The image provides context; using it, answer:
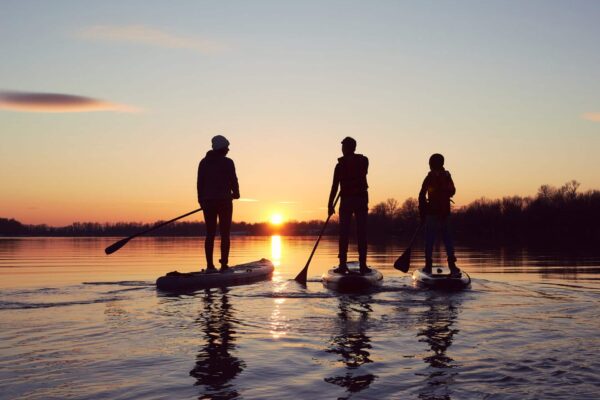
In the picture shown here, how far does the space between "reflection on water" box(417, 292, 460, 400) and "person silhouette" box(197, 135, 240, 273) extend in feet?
16.1

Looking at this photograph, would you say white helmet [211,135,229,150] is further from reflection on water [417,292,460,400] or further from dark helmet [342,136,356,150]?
reflection on water [417,292,460,400]

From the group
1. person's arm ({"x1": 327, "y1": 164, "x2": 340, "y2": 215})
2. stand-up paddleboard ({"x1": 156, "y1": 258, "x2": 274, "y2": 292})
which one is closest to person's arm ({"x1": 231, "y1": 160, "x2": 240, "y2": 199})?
stand-up paddleboard ({"x1": 156, "y1": 258, "x2": 274, "y2": 292})

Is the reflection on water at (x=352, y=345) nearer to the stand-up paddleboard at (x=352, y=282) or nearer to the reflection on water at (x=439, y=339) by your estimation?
the reflection on water at (x=439, y=339)

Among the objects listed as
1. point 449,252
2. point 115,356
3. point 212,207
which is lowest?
point 115,356

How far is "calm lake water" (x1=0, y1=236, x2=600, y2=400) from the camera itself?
4039 mm

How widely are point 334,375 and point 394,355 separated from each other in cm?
89

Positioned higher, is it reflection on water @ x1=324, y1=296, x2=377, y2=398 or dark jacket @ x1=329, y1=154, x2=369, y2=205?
dark jacket @ x1=329, y1=154, x2=369, y2=205

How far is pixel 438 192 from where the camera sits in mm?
11656

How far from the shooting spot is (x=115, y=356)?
5066 millimetres

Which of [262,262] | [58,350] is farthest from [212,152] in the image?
[58,350]

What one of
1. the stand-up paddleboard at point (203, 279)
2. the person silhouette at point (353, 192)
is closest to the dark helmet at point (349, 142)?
the person silhouette at point (353, 192)

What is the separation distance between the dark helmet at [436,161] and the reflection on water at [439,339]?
125 inches

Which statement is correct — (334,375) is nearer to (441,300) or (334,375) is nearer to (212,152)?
(441,300)

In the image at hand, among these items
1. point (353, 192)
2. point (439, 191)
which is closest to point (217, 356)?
point (353, 192)
